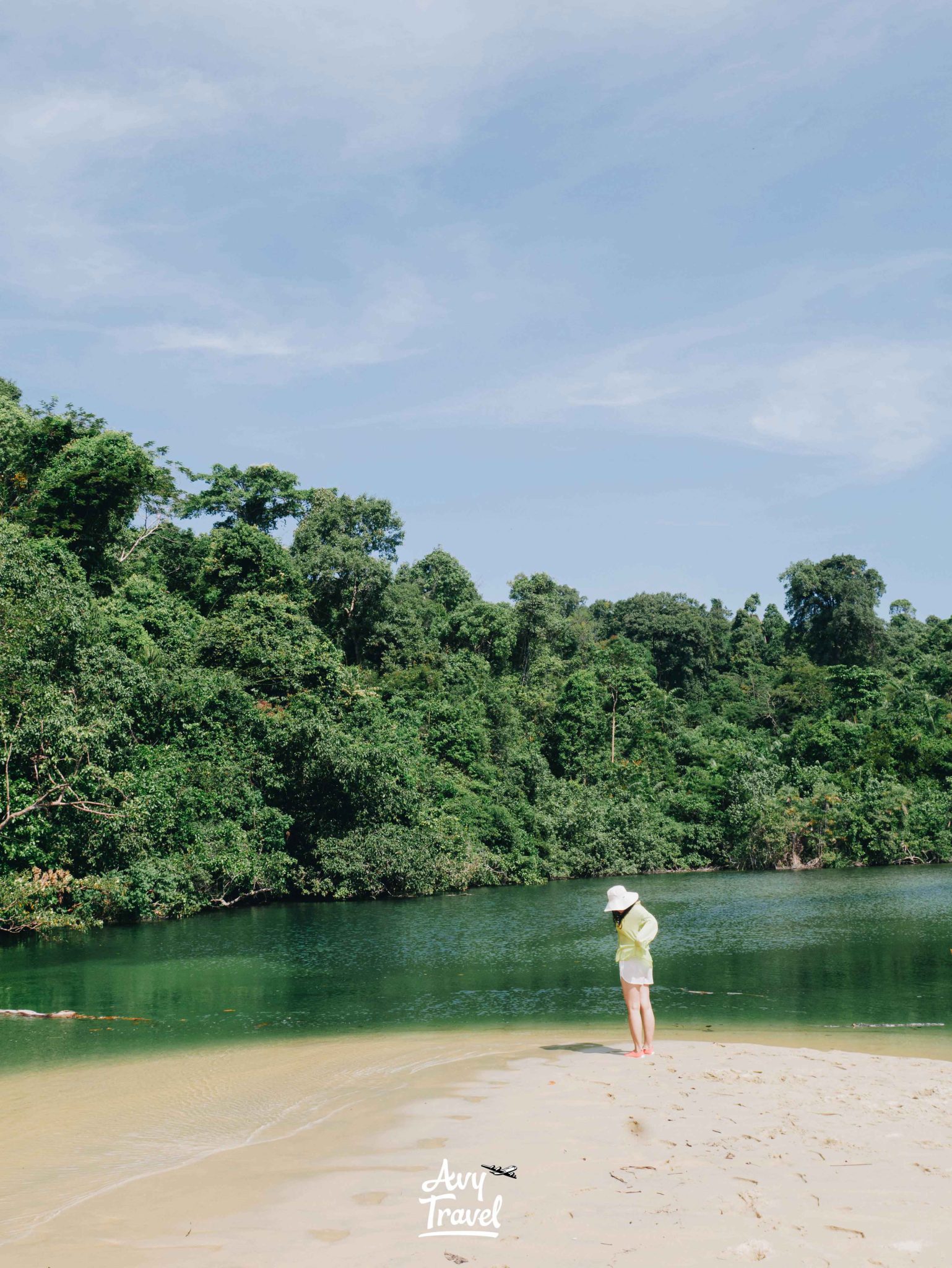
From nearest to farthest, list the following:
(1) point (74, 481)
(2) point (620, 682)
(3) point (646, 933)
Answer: (3) point (646, 933) → (1) point (74, 481) → (2) point (620, 682)

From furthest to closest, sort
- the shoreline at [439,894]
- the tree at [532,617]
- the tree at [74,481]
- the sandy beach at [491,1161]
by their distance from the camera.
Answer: the tree at [532,617] < the tree at [74,481] < the shoreline at [439,894] < the sandy beach at [491,1161]

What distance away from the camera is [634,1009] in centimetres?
917

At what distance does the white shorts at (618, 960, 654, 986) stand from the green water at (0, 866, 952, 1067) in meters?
3.02

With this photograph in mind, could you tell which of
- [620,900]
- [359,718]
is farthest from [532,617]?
[620,900]

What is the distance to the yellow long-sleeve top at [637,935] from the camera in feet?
29.4

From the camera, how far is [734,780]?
41.4 metres

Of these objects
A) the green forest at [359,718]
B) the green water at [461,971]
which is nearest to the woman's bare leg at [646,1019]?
the green water at [461,971]

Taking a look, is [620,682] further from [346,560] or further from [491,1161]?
[491,1161]

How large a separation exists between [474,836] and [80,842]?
587 inches

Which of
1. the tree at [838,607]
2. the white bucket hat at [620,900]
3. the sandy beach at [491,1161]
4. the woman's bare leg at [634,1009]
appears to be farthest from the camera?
the tree at [838,607]

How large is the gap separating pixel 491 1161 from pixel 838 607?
56.0 m

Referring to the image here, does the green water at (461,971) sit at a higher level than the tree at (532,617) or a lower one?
lower

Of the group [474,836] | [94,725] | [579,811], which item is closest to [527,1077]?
[94,725]

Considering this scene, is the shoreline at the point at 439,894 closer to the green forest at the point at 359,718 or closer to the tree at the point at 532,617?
the green forest at the point at 359,718
